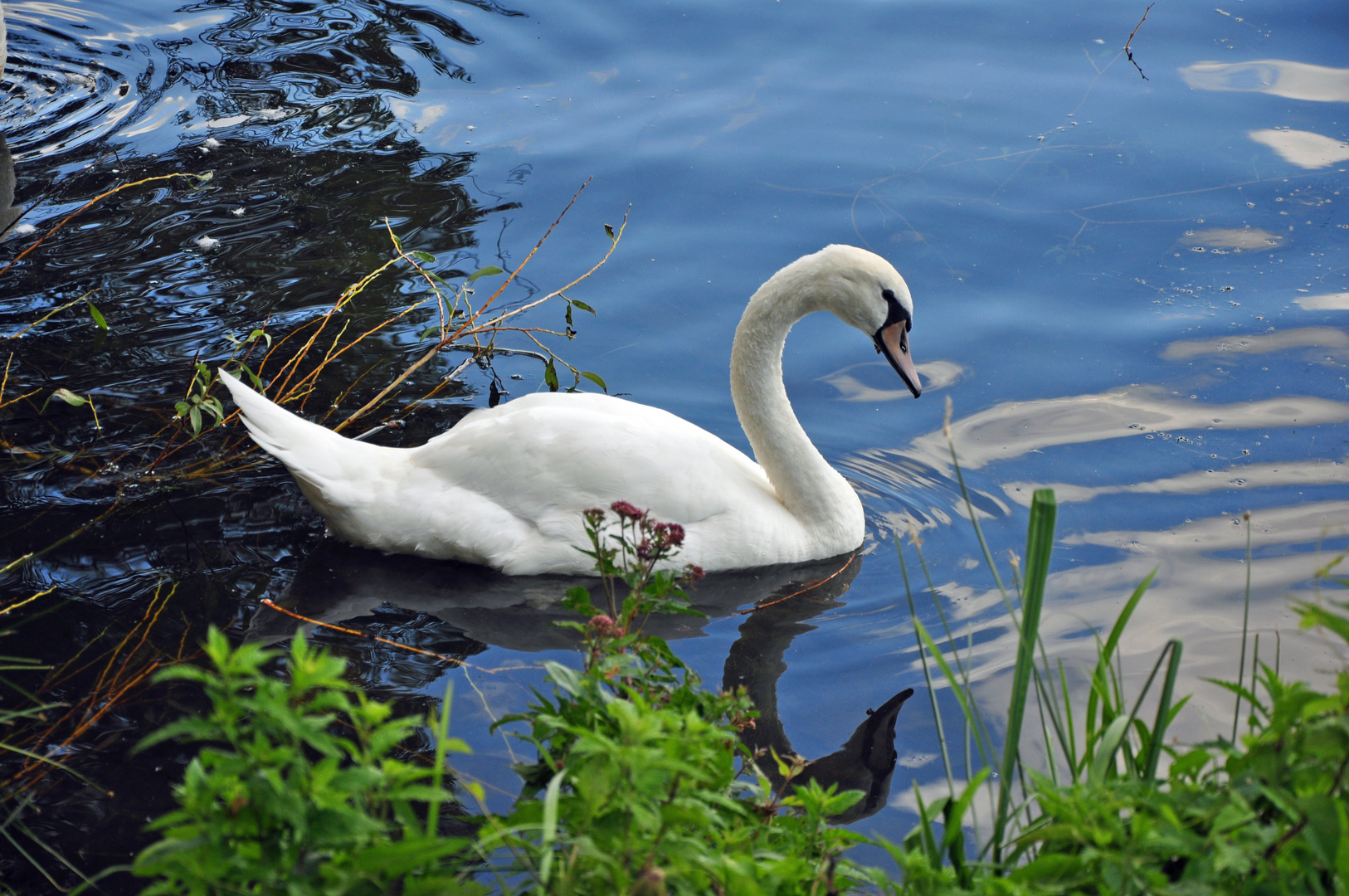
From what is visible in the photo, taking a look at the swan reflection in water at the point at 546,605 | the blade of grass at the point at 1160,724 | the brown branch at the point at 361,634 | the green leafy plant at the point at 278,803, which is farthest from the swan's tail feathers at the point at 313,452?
the blade of grass at the point at 1160,724

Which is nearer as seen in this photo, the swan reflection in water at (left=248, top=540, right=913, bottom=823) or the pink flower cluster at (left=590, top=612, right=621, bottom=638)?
the pink flower cluster at (left=590, top=612, right=621, bottom=638)

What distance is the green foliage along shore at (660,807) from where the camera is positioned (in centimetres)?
164

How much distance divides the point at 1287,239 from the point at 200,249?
6040 millimetres

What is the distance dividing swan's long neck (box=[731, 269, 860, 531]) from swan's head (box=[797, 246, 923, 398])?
0.24 ft

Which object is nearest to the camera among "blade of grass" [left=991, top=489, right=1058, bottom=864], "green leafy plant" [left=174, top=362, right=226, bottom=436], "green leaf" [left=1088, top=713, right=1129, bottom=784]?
"blade of grass" [left=991, top=489, right=1058, bottom=864]

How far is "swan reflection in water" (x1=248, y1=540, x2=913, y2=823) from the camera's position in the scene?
3.97 metres

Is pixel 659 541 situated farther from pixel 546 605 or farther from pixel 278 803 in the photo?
pixel 546 605

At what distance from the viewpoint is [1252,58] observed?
26.9ft

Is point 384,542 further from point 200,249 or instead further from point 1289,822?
point 1289,822

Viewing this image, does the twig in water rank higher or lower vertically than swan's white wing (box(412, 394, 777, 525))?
higher

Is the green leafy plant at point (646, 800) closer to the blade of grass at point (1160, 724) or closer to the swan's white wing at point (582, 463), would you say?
the blade of grass at point (1160, 724)

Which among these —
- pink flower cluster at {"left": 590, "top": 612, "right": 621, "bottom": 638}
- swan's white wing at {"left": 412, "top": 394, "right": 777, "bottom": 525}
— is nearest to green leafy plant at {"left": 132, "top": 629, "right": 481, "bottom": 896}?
pink flower cluster at {"left": 590, "top": 612, "right": 621, "bottom": 638}

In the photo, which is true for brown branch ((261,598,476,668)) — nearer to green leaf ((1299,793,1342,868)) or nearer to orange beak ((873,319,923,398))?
orange beak ((873,319,923,398))

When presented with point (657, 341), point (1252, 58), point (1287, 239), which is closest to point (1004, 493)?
point (657, 341)
